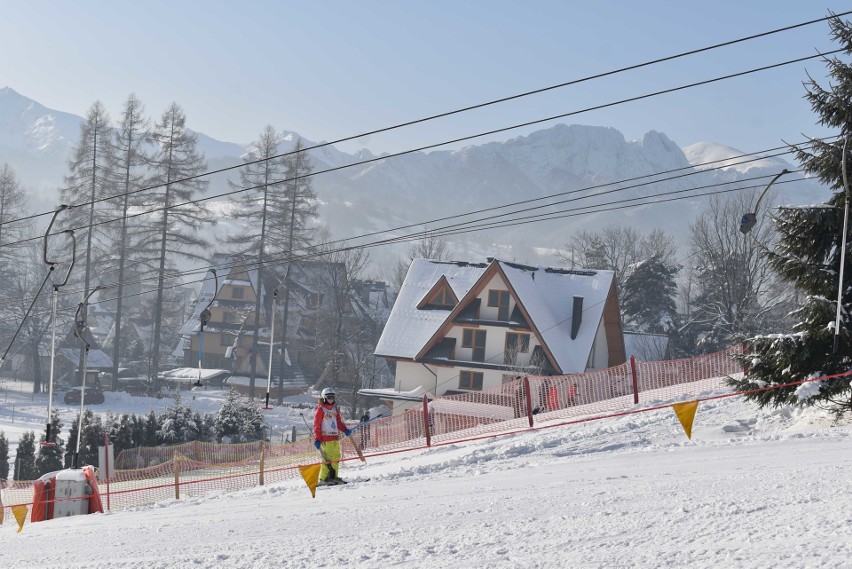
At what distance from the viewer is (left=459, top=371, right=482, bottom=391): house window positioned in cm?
4025

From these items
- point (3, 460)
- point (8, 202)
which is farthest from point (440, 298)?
point (8, 202)

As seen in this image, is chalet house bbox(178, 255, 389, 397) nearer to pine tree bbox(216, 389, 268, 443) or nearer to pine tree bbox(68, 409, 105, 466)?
pine tree bbox(216, 389, 268, 443)

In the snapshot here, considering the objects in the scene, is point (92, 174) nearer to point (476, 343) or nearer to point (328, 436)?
point (476, 343)

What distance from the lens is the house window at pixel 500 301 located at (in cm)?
4041

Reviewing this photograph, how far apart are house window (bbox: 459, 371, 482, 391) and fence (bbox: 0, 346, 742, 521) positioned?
13.9 m

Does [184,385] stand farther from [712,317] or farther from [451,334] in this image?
[712,317]

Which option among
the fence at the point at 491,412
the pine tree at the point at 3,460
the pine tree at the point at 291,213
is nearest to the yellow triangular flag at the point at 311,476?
the fence at the point at 491,412

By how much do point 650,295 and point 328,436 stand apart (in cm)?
4979

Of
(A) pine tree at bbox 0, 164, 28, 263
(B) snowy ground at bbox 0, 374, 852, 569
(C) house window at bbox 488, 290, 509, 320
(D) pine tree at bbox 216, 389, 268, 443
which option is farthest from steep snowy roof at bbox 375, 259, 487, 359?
(A) pine tree at bbox 0, 164, 28, 263

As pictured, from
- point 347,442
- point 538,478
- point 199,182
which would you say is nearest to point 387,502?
point 538,478

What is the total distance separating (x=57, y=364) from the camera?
226 ft

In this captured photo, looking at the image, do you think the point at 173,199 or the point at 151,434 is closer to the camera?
the point at 151,434

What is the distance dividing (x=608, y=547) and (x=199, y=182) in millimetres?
54580

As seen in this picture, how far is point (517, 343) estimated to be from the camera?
39719 millimetres
